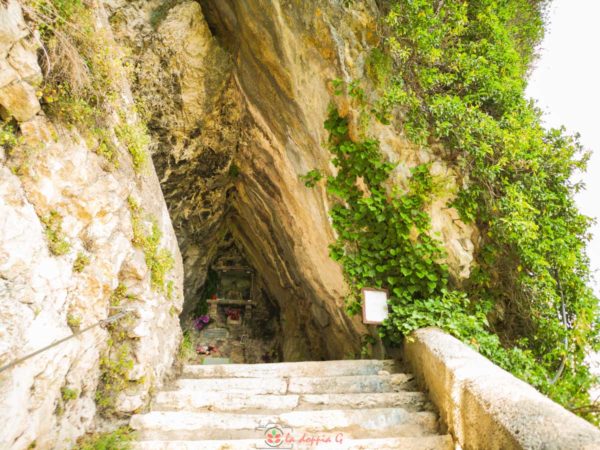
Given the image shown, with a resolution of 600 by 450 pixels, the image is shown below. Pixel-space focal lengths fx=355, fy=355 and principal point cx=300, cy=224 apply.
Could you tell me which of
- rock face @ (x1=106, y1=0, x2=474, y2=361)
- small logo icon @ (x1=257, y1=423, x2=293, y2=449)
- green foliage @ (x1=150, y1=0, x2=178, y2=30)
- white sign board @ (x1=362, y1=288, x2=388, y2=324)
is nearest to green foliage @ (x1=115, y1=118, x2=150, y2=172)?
rock face @ (x1=106, y1=0, x2=474, y2=361)

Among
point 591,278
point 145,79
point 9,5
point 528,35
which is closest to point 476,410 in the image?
point 591,278

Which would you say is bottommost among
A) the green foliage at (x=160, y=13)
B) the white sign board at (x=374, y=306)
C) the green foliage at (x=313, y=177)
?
the white sign board at (x=374, y=306)

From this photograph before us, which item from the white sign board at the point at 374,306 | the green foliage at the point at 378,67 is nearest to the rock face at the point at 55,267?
the white sign board at the point at 374,306

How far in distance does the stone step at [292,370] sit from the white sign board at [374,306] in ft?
1.39

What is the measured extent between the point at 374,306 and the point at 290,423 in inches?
61.6

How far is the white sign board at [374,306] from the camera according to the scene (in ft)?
11.8

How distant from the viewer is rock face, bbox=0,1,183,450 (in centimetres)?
176

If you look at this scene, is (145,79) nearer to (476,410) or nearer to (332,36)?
(332,36)

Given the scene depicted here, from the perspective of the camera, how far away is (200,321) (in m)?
9.28

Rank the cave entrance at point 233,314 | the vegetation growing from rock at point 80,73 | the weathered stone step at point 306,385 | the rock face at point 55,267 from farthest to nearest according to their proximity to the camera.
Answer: the cave entrance at point 233,314
the weathered stone step at point 306,385
the vegetation growing from rock at point 80,73
the rock face at point 55,267

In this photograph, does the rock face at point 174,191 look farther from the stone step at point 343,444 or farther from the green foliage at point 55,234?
the stone step at point 343,444

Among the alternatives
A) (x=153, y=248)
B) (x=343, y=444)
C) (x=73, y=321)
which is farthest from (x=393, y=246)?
(x=73, y=321)

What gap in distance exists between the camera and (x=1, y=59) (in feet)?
5.95

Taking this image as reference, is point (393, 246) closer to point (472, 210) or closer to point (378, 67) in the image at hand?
point (472, 210)
